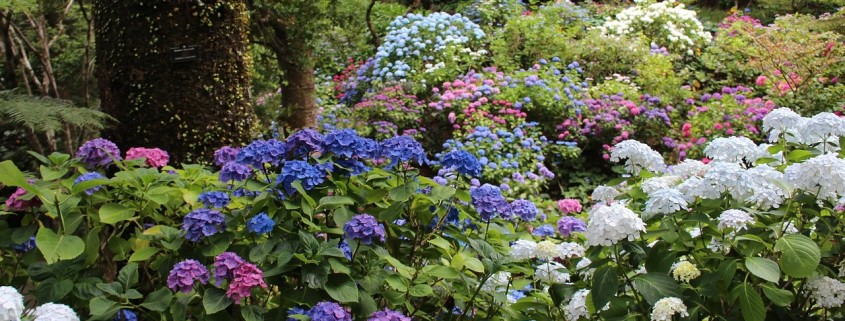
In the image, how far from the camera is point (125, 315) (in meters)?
2.18

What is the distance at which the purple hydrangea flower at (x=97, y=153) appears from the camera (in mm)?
2480

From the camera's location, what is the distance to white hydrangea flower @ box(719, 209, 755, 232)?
79.4 inches

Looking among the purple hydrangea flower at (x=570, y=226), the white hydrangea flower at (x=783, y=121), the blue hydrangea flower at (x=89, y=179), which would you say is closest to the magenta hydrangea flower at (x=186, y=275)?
the blue hydrangea flower at (x=89, y=179)

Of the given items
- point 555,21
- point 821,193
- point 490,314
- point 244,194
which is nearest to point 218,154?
point 244,194

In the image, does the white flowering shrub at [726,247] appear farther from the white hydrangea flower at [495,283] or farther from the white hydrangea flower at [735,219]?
the white hydrangea flower at [495,283]

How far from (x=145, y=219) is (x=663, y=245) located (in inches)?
65.7

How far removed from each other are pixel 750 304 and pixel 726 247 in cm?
24

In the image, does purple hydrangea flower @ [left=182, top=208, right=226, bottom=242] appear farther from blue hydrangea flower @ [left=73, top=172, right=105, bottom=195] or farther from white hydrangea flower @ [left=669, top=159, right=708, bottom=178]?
white hydrangea flower @ [left=669, top=159, right=708, bottom=178]

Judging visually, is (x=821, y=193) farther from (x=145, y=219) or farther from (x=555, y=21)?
(x=555, y=21)

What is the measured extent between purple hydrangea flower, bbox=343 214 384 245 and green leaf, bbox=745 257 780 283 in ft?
3.10

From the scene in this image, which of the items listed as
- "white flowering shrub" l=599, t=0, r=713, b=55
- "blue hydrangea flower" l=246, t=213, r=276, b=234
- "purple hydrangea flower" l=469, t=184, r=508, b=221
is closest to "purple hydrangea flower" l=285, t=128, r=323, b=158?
"blue hydrangea flower" l=246, t=213, r=276, b=234

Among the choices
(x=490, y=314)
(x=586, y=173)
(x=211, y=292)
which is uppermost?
(x=211, y=292)

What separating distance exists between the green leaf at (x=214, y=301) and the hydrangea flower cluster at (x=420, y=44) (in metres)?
5.51

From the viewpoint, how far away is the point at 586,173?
21.1 ft
